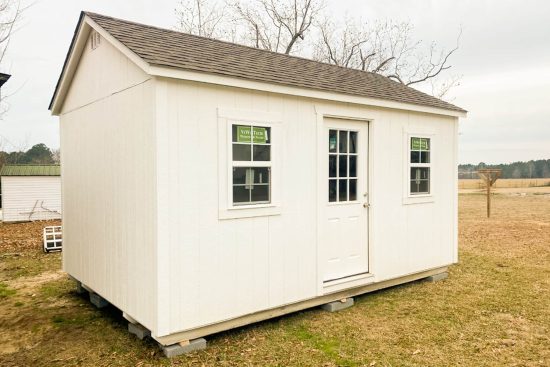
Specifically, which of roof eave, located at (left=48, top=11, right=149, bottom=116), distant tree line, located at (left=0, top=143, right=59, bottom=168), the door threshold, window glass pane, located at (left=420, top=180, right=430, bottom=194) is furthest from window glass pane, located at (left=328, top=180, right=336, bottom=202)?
distant tree line, located at (left=0, top=143, right=59, bottom=168)

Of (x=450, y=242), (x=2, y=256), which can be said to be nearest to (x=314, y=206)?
(x=450, y=242)

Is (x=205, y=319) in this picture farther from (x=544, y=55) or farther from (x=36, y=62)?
(x=36, y=62)

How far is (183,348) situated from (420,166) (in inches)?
178

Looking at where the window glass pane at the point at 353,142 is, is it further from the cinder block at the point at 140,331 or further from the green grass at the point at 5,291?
the green grass at the point at 5,291

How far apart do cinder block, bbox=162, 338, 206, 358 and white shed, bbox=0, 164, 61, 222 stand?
15.9 m

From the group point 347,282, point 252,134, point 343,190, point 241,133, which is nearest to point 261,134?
point 252,134

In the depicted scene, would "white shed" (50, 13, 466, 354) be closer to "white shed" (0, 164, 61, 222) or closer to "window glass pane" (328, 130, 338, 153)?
"window glass pane" (328, 130, 338, 153)

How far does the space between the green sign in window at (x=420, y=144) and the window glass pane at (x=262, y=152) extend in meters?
2.86

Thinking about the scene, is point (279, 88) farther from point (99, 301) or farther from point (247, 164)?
point (99, 301)

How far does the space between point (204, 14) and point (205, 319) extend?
755 inches

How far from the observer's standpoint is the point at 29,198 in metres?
16.9

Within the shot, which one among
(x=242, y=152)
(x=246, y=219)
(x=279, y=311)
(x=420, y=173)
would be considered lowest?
(x=279, y=311)

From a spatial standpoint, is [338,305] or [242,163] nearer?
[242,163]

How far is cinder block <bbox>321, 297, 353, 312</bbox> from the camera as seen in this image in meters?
5.22
